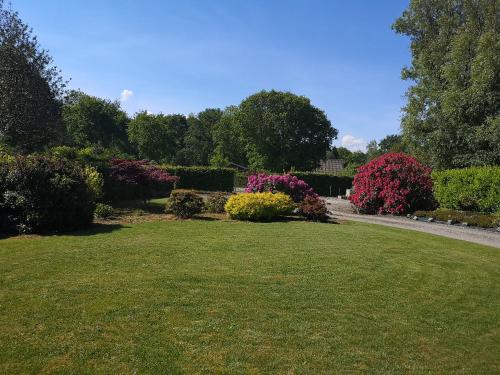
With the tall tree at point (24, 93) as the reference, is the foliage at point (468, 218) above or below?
below

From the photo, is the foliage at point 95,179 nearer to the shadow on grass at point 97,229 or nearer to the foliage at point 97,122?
the shadow on grass at point 97,229

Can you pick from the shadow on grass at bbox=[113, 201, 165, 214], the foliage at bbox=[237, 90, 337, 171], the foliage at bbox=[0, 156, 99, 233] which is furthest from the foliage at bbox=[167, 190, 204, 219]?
the foliage at bbox=[237, 90, 337, 171]

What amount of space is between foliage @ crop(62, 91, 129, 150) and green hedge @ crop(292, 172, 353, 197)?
34.2 m

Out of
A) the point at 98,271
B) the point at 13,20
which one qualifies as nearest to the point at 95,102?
the point at 13,20

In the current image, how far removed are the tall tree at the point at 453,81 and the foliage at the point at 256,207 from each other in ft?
48.8

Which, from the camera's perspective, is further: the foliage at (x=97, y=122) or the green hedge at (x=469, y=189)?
the foliage at (x=97, y=122)

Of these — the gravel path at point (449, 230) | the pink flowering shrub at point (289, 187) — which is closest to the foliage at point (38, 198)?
the pink flowering shrub at point (289, 187)

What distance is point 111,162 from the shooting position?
1723 cm

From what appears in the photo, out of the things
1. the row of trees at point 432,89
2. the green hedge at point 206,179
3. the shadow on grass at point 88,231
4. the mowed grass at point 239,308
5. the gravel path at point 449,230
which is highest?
the row of trees at point 432,89

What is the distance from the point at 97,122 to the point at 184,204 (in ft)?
183

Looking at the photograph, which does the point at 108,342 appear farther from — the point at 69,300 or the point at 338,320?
the point at 338,320

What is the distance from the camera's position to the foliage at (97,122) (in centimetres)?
6244

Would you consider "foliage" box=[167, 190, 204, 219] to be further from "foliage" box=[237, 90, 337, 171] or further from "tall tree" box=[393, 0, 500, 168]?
"foliage" box=[237, 90, 337, 171]

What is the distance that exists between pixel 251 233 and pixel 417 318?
19.6 feet
